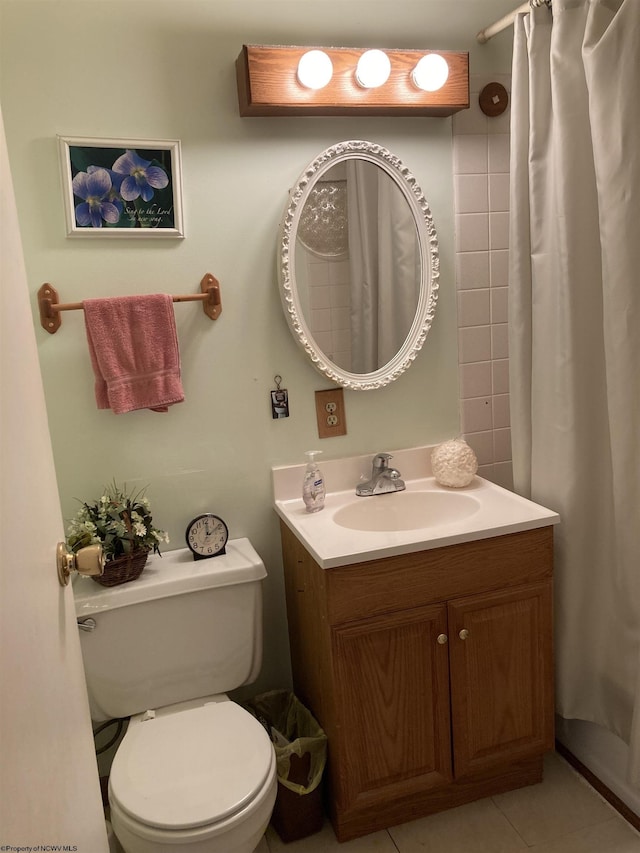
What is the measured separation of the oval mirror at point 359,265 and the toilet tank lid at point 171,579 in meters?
0.60

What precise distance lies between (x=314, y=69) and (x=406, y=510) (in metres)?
1.25

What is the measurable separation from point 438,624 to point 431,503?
0.42 meters

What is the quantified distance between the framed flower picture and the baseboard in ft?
6.30

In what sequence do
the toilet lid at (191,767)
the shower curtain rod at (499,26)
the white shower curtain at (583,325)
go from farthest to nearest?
the shower curtain rod at (499,26) < the white shower curtain at (583,325) < the toilet lid at (191,767)

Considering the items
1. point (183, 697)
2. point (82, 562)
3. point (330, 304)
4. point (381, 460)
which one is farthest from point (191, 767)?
point (330, 304)

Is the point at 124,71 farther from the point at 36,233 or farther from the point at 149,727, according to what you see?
the point at 149,727

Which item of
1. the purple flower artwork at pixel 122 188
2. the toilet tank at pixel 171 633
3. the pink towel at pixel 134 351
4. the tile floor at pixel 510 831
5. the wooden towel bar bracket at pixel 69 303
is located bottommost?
the tile floor at pixel 510 831

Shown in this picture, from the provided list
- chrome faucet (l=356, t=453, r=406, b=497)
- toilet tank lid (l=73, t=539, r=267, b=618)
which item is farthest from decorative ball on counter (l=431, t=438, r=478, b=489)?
toilet tank lid (l=73, t=539, r=267, b=618)

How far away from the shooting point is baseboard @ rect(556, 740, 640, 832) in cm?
181

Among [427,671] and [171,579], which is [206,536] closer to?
[171,579]

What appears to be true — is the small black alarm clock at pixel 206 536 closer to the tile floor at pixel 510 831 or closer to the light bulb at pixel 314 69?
the tile floor at pixel 510 831

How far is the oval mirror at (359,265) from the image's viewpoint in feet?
6.31

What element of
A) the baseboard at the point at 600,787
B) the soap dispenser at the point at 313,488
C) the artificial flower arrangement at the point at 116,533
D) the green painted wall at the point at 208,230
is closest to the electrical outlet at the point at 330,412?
the green painted wall at the point at 208,230

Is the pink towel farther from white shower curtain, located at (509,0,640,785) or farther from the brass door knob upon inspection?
white shower curtain, located at (509,0,640,785)
